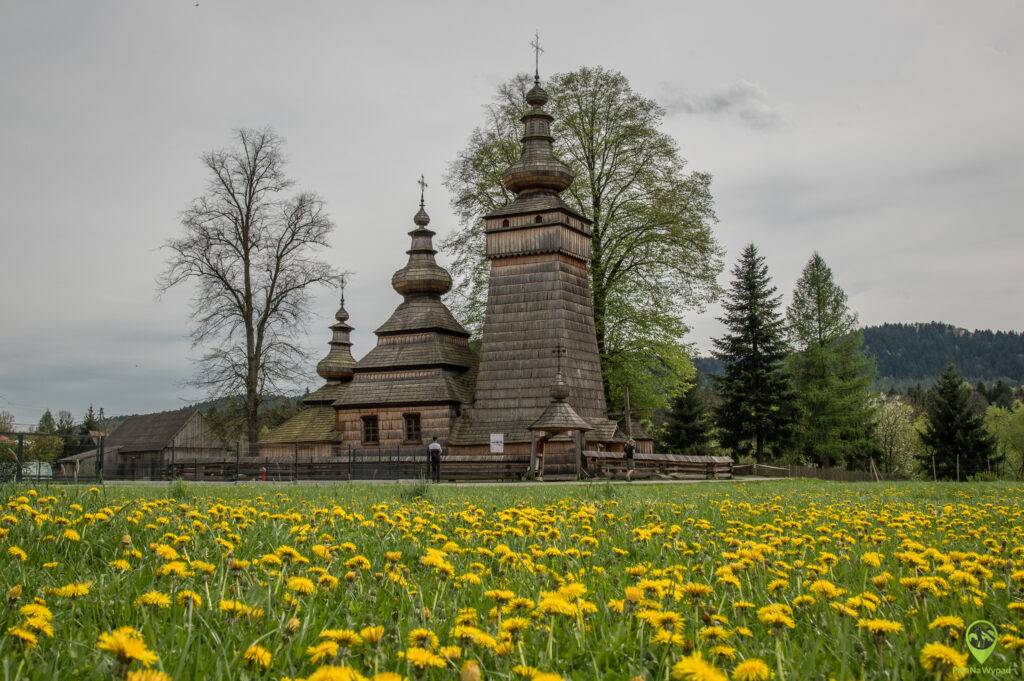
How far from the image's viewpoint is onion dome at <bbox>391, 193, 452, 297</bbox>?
42.4 metres

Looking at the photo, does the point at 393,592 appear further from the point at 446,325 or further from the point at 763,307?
the point at 763,307

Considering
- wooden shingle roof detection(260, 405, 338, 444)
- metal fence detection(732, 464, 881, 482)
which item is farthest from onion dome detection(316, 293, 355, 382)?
A: metal fence detection(732, 464, 881, 482)

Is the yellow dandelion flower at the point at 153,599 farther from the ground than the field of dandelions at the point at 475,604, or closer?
farther from the ground

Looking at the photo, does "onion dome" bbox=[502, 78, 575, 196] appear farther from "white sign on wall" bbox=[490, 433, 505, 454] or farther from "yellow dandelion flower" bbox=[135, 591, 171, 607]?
"yellow dandelion flower" bbox=[135, 591, 171, 607]

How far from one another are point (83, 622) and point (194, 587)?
0.53m

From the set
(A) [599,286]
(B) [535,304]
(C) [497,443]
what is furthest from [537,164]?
(C) [497,443]

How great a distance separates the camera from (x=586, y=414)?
111 ft

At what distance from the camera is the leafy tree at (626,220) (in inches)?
1555

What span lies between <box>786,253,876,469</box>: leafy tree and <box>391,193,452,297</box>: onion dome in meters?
23.3

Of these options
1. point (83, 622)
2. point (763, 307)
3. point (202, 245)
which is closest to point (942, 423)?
point (763, 307)

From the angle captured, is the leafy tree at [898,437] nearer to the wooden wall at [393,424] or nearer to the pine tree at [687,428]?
the pine tree at [687,428]

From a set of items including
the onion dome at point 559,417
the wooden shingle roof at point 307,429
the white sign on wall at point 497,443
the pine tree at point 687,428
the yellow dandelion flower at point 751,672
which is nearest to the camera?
the yellow dandelion flower at point 751,672

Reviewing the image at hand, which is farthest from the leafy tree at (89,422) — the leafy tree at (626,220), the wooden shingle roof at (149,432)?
the leafy tree at (626,220)

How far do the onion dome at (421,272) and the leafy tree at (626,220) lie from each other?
3.98ft
